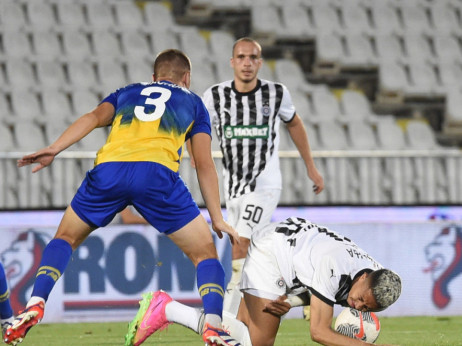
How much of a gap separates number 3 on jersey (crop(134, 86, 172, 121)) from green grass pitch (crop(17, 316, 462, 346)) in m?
2.05

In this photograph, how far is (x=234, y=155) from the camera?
7715 millimetres

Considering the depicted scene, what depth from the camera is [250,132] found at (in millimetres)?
7730

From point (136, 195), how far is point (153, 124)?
40 cm

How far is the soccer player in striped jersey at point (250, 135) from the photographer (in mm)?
7602

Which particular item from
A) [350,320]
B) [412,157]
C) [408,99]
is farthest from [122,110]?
[408,99]

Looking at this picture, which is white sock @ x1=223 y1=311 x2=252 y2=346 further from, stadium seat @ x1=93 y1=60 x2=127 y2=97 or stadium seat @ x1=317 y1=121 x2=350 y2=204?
stadium seat @ x1=93 y1=60 x2=127 y2=97

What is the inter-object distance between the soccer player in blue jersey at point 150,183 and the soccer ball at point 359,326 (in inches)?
41.2

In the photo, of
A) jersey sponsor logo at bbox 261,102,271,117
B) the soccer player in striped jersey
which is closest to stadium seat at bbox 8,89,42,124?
the soccer player in striped jersey

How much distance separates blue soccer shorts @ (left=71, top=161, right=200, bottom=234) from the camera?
537 centimetres

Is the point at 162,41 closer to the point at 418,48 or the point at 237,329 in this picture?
the point at 418,48

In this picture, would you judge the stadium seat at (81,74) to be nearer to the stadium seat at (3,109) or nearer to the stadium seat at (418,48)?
the stadium seat at (3,109)

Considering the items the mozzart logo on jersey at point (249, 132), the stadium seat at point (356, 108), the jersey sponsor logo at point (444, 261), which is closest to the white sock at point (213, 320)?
the mozzart logo on jersey at point (249, 132)

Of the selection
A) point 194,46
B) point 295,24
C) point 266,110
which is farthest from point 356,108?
point 266,110

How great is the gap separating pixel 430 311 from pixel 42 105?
19.2ft
